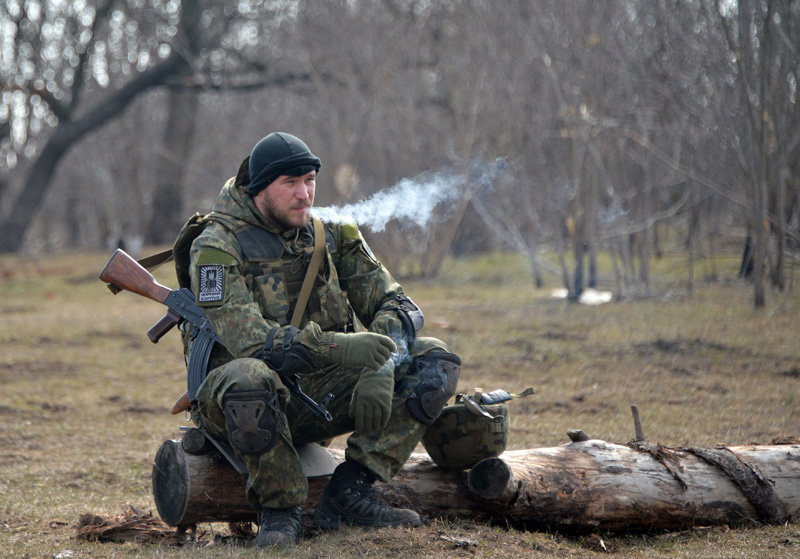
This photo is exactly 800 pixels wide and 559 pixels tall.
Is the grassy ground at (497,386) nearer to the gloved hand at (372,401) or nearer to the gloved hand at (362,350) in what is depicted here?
the gloved hand at (372,401)

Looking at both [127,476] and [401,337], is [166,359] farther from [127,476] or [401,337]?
[401,337]

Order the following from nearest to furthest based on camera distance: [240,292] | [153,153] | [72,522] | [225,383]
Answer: [225,383] → [240,292] → [72,522] → [153,153]

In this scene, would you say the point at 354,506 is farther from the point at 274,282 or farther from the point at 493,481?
the point at 274,282

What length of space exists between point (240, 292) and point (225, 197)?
1.70 ft

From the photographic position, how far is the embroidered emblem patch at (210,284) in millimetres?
3145

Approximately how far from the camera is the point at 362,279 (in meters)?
3.57

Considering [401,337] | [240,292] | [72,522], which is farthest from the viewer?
[72,522]

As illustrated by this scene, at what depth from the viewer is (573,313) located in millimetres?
9789

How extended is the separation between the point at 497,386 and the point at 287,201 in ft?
11.8

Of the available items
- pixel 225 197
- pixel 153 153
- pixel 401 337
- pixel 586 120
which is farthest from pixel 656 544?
pixel 153 153

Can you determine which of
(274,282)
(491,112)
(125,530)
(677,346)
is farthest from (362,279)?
(491,112)

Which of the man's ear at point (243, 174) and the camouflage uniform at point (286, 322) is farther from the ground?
the man's ear at point (243, 174)

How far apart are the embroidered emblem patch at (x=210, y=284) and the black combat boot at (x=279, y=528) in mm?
830

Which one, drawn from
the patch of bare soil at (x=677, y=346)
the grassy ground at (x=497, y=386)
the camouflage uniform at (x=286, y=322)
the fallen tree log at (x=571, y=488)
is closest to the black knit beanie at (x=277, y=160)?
the camouflage uniform at (x=286, y=322)
